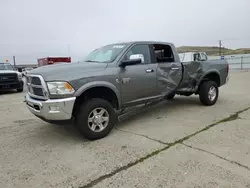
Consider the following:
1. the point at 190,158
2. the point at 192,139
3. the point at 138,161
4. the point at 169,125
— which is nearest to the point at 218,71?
the point at 169,125

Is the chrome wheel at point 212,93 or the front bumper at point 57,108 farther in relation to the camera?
the chrome wheel at point 212,93

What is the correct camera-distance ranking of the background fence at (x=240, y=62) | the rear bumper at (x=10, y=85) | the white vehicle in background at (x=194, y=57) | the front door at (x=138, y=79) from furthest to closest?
the background fence at (x=240, y=62) < the rear bumper at (x=10, y=85) < the white vehicle in background at (x=194, y=57) < the front door at (x=138, y=79)

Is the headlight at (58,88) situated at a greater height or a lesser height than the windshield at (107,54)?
lesser

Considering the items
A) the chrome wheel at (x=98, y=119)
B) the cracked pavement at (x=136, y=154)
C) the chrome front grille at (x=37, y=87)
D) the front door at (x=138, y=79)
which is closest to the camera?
the cracked pavement at (x=136, y=154)

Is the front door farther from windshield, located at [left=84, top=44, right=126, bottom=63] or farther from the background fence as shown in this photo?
the background fence

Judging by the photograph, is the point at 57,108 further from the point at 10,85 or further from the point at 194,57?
the point at 10,85

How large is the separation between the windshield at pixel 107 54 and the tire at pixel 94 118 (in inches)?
39.6

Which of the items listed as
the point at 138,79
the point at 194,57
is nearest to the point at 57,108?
the point at 138,79

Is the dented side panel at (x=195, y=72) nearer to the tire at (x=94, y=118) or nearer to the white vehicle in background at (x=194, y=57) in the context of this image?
the white vehicle in background at (x=194, y=57)

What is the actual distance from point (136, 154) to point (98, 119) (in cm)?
103

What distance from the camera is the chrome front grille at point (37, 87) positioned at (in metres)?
3.54

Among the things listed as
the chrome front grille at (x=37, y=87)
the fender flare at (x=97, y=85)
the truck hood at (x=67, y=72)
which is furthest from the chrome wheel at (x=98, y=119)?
the chrome front grille at (x=37, y=87)

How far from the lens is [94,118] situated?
384cm

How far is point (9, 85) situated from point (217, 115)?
411 inches
